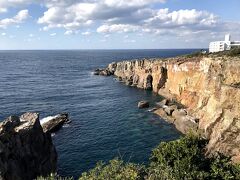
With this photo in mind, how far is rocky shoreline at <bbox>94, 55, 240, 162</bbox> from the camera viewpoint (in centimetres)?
6016

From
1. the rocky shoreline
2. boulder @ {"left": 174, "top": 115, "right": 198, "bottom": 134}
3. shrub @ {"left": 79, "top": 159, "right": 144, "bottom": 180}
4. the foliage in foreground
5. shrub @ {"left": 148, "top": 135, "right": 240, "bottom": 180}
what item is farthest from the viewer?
boulder @ {"left": 174, "top": 115, "right": 198, "bottom": 134}

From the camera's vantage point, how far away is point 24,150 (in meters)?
49.3

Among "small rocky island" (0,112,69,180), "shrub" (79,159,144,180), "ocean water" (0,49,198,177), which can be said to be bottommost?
"ocean water" (0,49,198,177)

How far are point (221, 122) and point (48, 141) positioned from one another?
3445 centimetres

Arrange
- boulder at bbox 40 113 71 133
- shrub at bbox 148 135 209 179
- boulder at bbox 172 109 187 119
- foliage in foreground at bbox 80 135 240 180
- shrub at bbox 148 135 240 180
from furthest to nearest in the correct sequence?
boulder at bbox 172 109 187 119 < boulder at bbox 40 113 71 133 < shrub at bbox 148 135 209 179 < shrub at bbox 148 135 240 180 < foliage in foreground at bbox 80 135 240 180

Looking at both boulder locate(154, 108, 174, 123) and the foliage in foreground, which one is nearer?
the foliage in foreground

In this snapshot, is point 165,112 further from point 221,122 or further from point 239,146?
point 239,146

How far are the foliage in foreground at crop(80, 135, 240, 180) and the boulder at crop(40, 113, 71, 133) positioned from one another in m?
41.4

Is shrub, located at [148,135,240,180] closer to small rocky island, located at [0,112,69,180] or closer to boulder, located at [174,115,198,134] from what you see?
small rocky island, located at [0,112,69,180]

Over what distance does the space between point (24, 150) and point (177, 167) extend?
24.4 metres

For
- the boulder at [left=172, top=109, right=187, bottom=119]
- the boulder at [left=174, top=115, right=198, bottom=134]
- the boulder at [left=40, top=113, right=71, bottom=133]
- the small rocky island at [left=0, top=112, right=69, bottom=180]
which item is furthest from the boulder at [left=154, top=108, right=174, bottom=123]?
the small rocky island at [left=0, top=112, right=69, bottom=180]

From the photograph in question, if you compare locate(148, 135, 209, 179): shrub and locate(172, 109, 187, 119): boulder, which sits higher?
locate(148, 135, 209, 179): shrub

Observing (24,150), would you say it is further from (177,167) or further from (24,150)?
(177,167)

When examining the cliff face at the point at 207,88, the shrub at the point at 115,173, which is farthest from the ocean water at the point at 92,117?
the shrub at the point at 115,173
